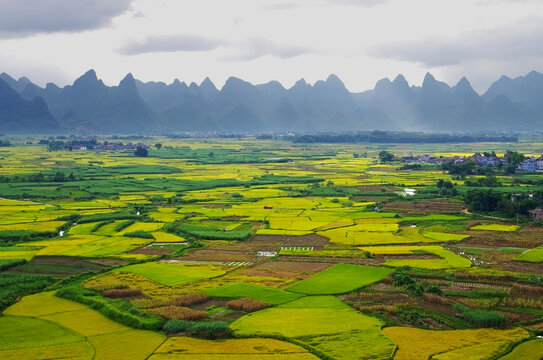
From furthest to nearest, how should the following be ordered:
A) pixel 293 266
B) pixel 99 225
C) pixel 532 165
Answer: pixel 532 165
pixel 99 225
pixel 293 266

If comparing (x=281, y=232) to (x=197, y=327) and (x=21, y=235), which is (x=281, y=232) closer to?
(x=21, y=235)

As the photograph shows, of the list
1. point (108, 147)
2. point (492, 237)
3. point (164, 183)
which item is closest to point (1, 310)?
point (492, 237)

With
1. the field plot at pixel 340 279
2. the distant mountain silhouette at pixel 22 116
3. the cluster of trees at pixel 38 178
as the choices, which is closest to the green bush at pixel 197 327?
the field plot at pixel 340 279

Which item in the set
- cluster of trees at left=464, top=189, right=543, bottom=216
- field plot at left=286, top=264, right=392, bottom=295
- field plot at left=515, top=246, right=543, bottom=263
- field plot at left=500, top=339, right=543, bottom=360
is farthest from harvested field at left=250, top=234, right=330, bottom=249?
field plot at left=500, top=339, right=543, bottom=360

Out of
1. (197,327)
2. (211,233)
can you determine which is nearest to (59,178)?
(211,233)

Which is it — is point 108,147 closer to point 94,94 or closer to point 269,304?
point 94,94

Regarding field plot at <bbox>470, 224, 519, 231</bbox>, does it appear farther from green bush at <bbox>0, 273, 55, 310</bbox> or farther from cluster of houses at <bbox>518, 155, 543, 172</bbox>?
cluster of houses at <bbox>518, 155, 543, 172</bbox>
